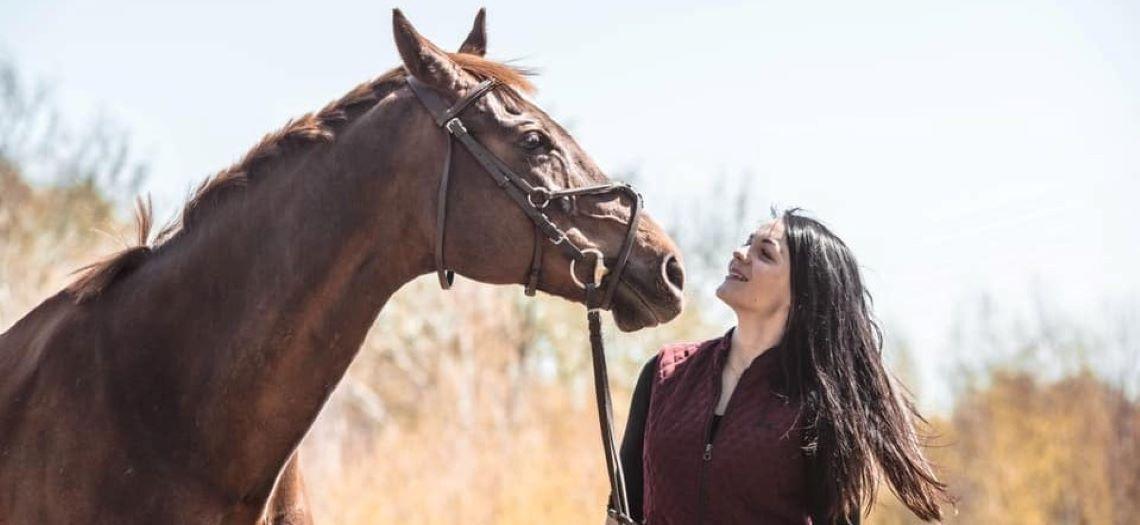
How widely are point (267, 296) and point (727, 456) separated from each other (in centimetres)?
138

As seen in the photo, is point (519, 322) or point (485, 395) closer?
point (485, 395)

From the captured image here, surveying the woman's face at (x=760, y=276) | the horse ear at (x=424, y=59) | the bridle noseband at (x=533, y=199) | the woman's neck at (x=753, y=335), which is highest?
the horse ear at (x=424, y=59)

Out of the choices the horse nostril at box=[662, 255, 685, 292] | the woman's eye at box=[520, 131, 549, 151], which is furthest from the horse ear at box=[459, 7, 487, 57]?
the horse nostril at box=[662, 255, 685, 292]

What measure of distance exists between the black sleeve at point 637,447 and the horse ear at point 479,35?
1.17 meters

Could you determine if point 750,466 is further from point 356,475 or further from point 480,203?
point 356,475

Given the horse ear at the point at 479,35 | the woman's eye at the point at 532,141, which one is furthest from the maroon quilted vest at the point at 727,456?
the horse ear at the point at 479,35

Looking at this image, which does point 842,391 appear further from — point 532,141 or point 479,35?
point 479,35

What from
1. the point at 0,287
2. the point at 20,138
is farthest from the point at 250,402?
the point at 20,138

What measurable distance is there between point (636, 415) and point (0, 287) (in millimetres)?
10093

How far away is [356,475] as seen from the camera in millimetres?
13367

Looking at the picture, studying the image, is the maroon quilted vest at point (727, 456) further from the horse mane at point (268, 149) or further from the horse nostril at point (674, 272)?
the horse mane at point (268, 149)

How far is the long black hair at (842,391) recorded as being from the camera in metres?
3.18

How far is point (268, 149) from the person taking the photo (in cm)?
323

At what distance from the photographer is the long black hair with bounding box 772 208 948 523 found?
3180mm
